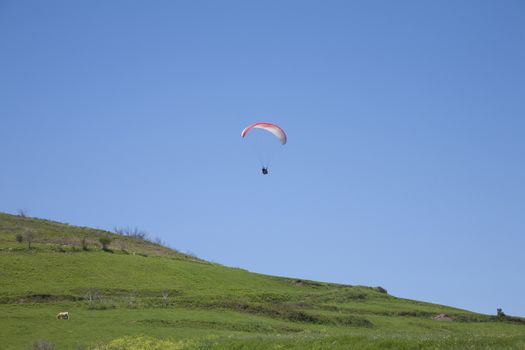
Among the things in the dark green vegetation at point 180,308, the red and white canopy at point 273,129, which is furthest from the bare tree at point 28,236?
the red and white canopy at point 273,129

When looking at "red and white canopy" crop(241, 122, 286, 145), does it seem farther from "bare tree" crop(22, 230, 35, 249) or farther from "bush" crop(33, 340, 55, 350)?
"bare tree" crop(22, 230, 35, 249)

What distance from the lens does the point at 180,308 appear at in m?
58.8

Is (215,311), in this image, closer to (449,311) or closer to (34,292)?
(34,292)

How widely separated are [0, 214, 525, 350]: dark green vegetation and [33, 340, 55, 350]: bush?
1.40m

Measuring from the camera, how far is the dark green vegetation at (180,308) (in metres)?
42.3

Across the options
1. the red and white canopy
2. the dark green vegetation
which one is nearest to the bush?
the dark green vegetation

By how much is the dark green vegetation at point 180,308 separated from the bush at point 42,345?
1.40 m

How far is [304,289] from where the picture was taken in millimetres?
82250

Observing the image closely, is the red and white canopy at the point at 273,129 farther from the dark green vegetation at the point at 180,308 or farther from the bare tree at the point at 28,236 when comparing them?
the bare tree at the point at 28,236

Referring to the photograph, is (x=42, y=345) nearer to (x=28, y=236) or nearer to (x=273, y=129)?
(x=273, y=129)

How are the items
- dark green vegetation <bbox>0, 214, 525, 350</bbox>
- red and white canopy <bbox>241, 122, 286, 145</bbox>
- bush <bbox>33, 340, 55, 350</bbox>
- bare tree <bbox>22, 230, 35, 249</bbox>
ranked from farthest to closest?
bare tree <bbox>22, 230, 35, 249</bbox>, red and white canopy <bbox>241, 122, 286, 145</bbox>, bush <bbox>33, 340, 55, 350</bbox>, dark green vegetation <bbox>0, 214, 525, 350</bbox>

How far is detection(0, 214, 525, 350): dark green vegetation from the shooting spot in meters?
42.3

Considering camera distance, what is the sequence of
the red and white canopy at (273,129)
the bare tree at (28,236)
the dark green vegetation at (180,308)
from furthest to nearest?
the bare tree at (28,236)
the red and white canopy at (273,129)
the dark green vegetation at (180,308)

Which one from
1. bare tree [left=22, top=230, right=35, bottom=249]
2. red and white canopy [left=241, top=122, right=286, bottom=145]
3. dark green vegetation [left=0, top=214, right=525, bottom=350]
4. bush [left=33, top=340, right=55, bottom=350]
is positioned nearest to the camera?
dark green vegetation [left=0, top=214, right=525, bottom=350]
